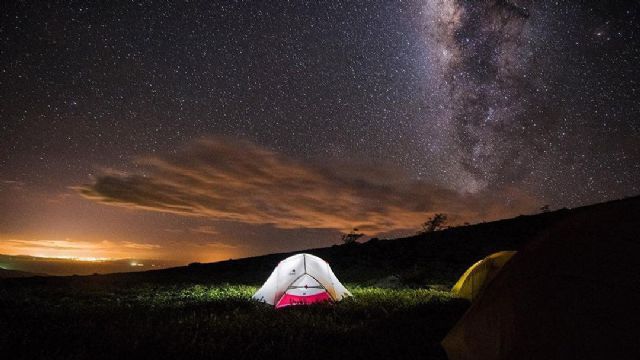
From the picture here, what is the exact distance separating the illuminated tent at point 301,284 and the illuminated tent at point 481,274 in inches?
209

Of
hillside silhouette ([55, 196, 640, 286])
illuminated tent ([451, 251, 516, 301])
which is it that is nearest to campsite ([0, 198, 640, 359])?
illuminated tent ([451, 251, 516, 301])

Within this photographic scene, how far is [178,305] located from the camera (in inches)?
491

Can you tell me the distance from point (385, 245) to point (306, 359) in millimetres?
40543

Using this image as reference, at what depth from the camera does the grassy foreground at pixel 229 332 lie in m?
6.08

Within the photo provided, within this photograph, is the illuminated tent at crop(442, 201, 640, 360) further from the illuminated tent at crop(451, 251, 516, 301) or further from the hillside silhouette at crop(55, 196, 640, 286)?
the hillside silhouette at crop(55, 196, 640, 286)

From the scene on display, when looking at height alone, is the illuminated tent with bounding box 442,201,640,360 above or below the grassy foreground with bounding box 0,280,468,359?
above

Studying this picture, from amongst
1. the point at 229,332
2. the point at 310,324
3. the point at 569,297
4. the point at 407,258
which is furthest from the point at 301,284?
the point at 407,258

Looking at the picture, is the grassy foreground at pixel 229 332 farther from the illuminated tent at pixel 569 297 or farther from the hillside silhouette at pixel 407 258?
the hillside silhouette at pixel 407 258

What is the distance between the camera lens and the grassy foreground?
608 cm

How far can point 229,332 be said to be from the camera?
299 inches

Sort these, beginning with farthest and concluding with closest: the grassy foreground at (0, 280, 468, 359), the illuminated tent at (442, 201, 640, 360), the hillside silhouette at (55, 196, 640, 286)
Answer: the hillside silhouette at (55, 196, 640, 286)
the grassy foreground at (0, 280, 468, 359)
the illuminated tent at (442, 201, 640, 360)

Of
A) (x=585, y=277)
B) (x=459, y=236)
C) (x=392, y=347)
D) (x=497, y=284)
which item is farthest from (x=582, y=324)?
(x=459, y=236)

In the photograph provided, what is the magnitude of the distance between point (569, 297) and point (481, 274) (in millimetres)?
11076

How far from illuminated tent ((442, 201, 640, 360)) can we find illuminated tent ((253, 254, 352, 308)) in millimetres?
8155
